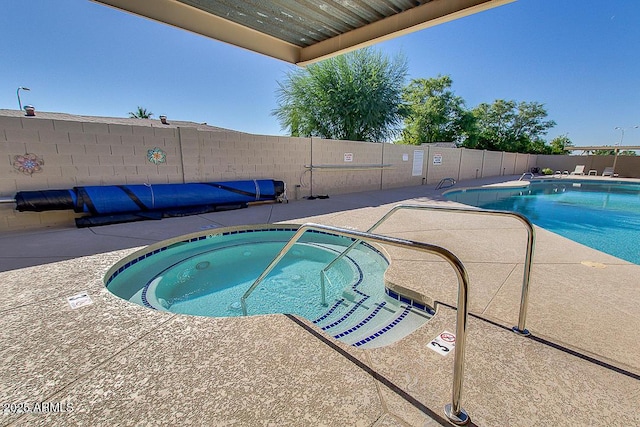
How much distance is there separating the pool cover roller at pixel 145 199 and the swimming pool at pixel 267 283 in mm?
1473

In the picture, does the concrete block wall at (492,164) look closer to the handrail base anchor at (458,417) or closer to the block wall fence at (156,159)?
the block wall fence at (156,159)

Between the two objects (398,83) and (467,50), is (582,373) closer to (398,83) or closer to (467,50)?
(398,83)

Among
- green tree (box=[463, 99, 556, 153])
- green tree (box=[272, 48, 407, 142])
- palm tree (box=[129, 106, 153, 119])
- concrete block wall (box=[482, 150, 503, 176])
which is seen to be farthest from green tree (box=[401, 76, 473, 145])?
palm tree (box=[129, 106, 153, 119])

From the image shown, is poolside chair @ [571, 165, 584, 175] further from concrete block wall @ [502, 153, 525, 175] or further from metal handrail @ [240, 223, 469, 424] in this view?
metal handrail @ [240, 223, 469, 424]

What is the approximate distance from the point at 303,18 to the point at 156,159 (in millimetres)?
3617

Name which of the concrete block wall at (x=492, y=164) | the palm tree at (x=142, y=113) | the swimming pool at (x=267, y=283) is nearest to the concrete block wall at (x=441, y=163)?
the concrete block wall at (x=492, y=164)

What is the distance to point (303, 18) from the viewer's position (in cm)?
364

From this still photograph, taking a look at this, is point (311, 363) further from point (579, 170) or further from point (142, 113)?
point (142, 113)

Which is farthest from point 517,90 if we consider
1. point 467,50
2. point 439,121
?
point 467,50

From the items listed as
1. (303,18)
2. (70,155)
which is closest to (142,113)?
(70,155)

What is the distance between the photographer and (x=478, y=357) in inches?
53.2

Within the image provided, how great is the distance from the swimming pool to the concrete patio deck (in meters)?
0.38

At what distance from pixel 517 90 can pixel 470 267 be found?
31414 mm

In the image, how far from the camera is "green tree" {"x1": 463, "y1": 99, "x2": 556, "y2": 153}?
2398cm
